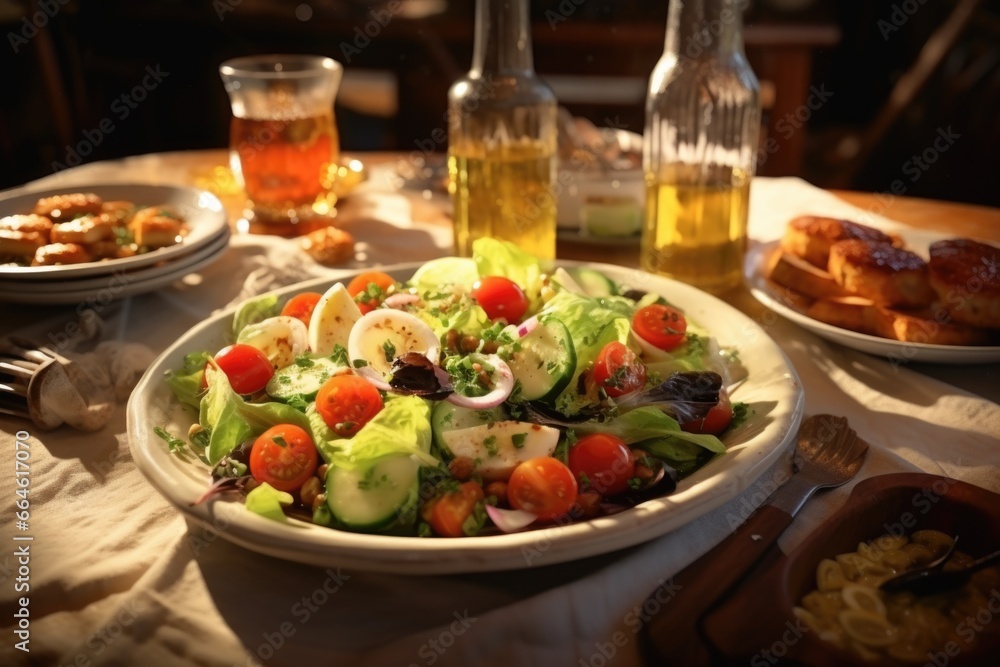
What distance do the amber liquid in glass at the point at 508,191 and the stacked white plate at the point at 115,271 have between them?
1.96 feet

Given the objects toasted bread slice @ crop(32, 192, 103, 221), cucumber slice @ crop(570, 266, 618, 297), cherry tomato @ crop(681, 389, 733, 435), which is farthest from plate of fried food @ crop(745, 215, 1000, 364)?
toasted bread slice @ crop(32, 192, 103, 221)

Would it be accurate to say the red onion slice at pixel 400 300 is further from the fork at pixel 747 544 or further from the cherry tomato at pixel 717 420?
the fork at pixel 747 544

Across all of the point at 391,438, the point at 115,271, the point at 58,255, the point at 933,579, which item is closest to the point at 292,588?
the point at 391,438

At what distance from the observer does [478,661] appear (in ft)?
3.16

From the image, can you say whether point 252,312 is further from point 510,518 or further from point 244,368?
point 510,518

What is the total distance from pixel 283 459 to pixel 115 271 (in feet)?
2.90

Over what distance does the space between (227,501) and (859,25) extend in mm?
6145

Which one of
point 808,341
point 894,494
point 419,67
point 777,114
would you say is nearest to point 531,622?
point 894,494

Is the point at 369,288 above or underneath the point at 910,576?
above

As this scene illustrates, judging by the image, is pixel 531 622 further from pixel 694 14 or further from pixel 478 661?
pixel 694 14

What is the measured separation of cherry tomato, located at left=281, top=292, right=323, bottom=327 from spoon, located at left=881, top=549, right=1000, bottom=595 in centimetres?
107

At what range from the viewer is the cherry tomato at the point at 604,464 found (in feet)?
3.72

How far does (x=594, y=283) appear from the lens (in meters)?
1.73

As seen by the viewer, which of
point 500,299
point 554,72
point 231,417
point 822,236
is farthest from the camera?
point 554,72
